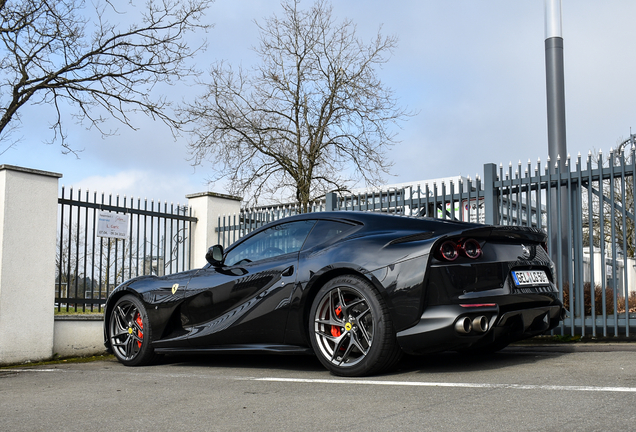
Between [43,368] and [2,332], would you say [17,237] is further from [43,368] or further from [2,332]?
[43,368]

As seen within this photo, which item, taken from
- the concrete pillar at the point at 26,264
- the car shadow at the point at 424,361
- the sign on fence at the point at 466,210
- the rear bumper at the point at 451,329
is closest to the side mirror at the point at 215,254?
the car shadow at the point at 424,361

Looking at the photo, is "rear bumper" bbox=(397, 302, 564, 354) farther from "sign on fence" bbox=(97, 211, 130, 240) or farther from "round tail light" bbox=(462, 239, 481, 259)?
"sign on fence" bbox=(97, 211, 130, 240)

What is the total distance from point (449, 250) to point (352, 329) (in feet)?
3.00

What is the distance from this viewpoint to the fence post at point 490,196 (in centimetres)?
780

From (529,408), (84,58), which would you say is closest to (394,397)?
(529,408)


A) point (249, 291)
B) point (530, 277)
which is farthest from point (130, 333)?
point (530, 277)

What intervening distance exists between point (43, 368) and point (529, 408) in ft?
18.8

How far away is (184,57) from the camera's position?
50.0ft

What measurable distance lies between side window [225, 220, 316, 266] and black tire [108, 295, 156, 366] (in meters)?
1.21

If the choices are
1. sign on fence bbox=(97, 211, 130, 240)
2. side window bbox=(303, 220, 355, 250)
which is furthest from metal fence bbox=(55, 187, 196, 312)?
side window bbox=(303, 220, 355, 250)

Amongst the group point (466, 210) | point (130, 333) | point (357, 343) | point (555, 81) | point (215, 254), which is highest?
point (555, 81)

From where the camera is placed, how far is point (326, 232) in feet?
17.6

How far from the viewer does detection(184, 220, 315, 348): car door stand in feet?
17.4

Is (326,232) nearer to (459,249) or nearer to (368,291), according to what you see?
(368,291)
